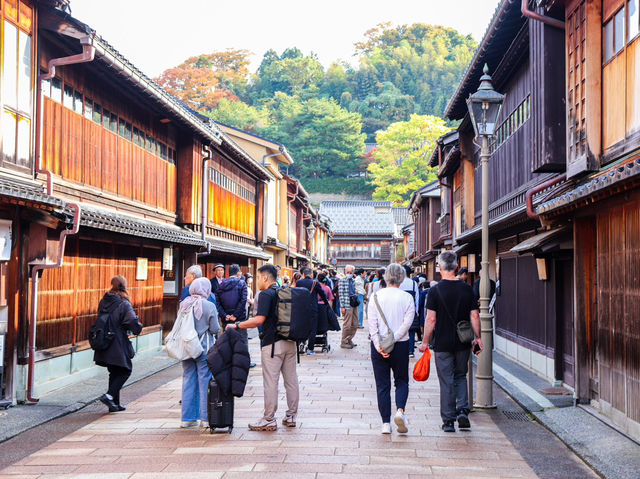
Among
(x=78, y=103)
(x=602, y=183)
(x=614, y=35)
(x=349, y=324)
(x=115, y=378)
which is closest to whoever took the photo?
(x=602, y=183)

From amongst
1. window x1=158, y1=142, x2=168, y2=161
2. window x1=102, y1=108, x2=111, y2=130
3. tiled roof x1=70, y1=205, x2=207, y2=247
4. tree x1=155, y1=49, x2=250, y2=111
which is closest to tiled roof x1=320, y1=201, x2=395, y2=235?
tree x1=155, y1=49, x2=250, y2=111

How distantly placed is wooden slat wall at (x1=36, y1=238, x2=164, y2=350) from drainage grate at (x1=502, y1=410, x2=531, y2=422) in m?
7.06

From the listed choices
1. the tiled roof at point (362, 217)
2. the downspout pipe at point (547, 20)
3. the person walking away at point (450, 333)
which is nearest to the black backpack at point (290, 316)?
the person walking away at point (450, 333)

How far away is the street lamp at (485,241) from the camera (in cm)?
1013

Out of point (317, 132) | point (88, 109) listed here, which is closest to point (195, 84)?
point (317, 132)

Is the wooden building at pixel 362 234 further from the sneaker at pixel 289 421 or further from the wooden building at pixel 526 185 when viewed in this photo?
the sneaker at pixel 289 421

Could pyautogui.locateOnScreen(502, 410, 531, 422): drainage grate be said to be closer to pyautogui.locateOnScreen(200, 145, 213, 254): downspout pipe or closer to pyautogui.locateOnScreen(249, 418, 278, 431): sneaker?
pyautogui.locateOnScreen(249, 418, 278, 431): sneaker

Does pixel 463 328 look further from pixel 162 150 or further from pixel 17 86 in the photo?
pixel 162 150

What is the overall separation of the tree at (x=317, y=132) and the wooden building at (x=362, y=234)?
17.2 ft

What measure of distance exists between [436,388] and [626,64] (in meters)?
6.20

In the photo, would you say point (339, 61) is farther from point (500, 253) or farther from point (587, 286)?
point (587, 286)

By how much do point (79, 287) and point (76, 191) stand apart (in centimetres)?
172

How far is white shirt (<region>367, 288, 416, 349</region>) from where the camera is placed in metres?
8.35

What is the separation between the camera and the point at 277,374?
8.52m
